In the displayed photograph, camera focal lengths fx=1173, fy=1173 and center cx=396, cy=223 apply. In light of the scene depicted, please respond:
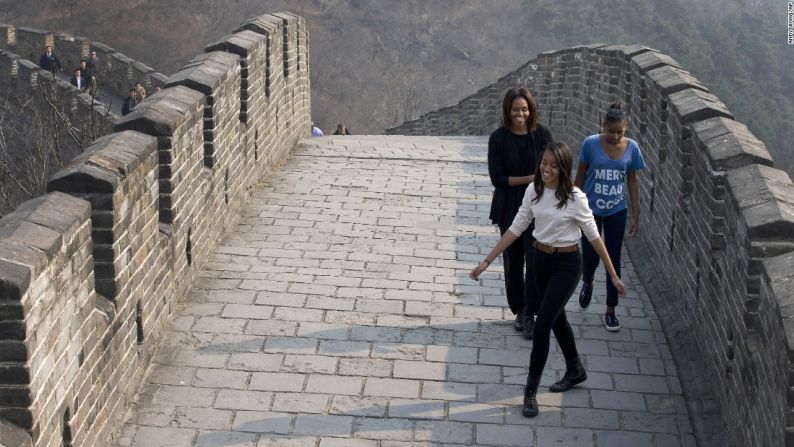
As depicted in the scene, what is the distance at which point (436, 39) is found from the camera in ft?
206

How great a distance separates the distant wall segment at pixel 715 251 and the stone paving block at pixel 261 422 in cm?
206

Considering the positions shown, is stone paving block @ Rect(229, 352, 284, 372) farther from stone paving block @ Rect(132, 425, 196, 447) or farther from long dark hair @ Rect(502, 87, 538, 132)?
long dark hair @ Rect(502, 87, 538, 132)

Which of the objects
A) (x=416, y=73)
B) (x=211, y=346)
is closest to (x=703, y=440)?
(x=211, y=346)

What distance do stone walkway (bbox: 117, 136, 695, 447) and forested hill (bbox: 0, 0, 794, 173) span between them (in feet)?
149

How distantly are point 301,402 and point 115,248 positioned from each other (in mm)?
1249

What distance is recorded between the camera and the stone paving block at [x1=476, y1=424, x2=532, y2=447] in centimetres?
567

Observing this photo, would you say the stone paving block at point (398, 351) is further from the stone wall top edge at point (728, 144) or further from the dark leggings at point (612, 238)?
the stone wall top edge at point (728, 144)

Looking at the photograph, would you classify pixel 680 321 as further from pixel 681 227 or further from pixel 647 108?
pixel 647 108

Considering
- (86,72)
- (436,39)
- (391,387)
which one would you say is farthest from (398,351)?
(436,39)

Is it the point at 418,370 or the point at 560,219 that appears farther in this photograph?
the point at 418,370

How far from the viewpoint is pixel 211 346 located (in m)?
6.70

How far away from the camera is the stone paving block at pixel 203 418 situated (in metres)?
5.77

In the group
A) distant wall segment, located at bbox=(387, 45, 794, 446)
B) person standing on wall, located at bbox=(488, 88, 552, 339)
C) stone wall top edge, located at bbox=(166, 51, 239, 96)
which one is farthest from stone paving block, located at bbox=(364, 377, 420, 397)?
stone wall top edge, located at bbox=(166, 51, 239, 96)

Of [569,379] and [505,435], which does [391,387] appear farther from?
[569,379]
